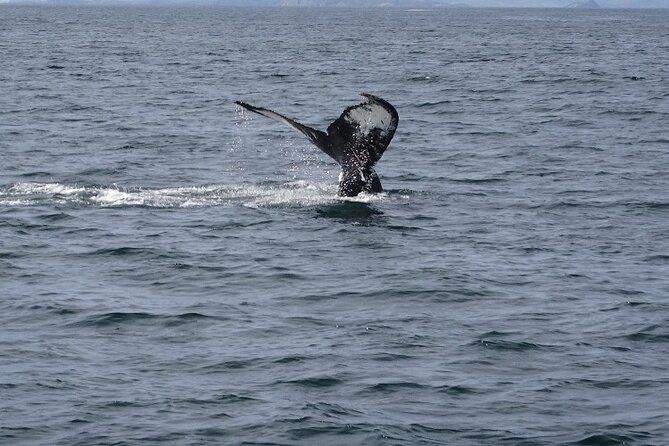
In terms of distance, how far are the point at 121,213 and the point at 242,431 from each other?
9413mm

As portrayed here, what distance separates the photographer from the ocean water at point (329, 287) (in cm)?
1149

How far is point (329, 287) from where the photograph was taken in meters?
15.6

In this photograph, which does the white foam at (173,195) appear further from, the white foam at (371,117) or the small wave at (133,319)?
the small wave at (133,319)

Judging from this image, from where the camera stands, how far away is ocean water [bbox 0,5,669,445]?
37.7 feet

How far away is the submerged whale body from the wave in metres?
1.39

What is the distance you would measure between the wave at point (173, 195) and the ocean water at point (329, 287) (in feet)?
0.28

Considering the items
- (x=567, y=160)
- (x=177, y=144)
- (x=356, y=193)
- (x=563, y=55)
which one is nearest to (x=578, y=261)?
(x=356, y=193)

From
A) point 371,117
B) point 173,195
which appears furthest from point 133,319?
point 173,195

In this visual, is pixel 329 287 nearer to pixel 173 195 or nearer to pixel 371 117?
pixel 371 117

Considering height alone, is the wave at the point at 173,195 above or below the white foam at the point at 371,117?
below

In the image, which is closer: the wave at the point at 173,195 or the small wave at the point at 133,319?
the small wave at the point at 133,319

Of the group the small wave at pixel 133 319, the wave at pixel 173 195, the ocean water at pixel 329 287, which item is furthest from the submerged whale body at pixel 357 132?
the small wave at pixel 133 319

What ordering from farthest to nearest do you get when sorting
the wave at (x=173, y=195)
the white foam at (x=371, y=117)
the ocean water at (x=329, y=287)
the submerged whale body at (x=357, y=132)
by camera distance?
1. the wave at (x=173, y=195)
2. the white foam at (x=371, y=117)
3. the submerged whale body at (x=357, y=132)
4. the ocean water at (x=329, y=287)

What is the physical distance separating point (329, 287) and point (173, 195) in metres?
6.57
